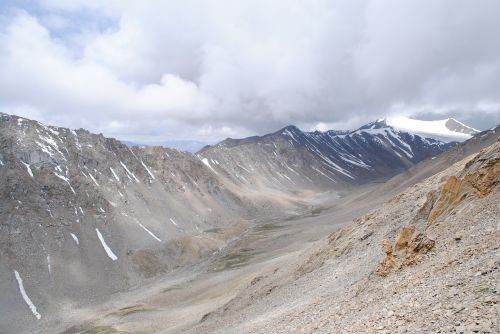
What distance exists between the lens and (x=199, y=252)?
15038cm

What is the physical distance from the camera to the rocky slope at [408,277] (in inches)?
685

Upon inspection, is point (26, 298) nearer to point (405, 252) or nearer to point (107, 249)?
point (107, 249)

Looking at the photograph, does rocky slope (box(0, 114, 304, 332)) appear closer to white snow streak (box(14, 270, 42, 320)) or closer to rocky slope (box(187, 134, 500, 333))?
white snow streak (box(14, 270, 42, 320))

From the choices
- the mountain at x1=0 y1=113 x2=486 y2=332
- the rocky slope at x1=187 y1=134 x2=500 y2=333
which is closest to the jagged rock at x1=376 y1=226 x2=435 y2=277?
the rocky slope at x1=187 y1=134 x2=500 y2=333

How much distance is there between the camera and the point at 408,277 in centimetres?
2417

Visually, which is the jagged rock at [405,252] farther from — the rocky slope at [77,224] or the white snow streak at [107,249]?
the white snow streak at [107,249]

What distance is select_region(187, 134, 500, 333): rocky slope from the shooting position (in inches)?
685

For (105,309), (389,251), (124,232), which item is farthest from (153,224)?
(389,251)

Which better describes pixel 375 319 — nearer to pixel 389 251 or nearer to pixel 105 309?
pixel 389 251

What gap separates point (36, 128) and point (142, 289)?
294 feet

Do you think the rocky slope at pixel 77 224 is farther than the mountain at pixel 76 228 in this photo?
Yes

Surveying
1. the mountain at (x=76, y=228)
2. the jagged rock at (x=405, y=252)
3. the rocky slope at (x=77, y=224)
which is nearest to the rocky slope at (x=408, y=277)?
the jagged rock at (x=405, y=252)

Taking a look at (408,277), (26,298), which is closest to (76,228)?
(26,298)

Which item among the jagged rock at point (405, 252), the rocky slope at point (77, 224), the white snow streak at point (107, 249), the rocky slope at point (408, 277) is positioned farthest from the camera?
the white snow streak at point (107, 249)
